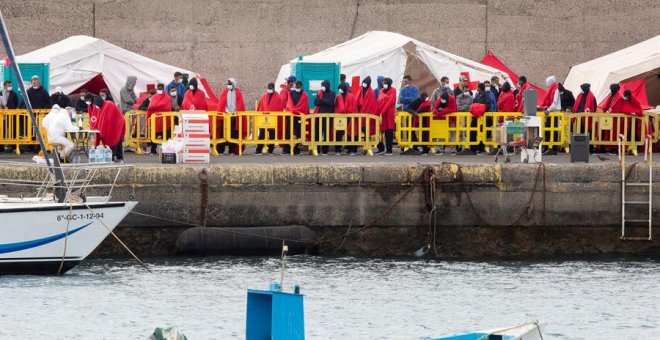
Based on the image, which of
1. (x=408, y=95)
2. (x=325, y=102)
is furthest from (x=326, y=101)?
(x=408, y=95)

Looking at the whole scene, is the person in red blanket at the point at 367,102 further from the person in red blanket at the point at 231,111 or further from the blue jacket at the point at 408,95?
the person in red blanket at the point at 231,111

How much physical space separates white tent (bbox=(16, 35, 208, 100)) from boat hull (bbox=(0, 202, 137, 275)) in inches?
500

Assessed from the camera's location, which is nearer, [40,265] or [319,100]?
[40,265]

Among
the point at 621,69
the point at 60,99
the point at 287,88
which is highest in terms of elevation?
the point at 621,69

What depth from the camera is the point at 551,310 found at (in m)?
26.8

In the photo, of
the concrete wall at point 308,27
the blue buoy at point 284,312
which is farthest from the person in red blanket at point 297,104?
the blue buoy at point 284,312

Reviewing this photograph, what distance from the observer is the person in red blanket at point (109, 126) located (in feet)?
109

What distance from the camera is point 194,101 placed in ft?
121

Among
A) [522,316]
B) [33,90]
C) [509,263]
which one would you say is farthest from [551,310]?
[33,90]

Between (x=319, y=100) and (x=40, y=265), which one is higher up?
(x=319, y=100)

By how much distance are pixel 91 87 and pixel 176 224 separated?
1193 centimetres

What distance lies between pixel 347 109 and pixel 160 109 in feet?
11.9

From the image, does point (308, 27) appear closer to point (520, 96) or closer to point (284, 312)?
point (520, 96)

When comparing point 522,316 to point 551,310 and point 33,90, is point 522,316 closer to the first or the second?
point 551,310
